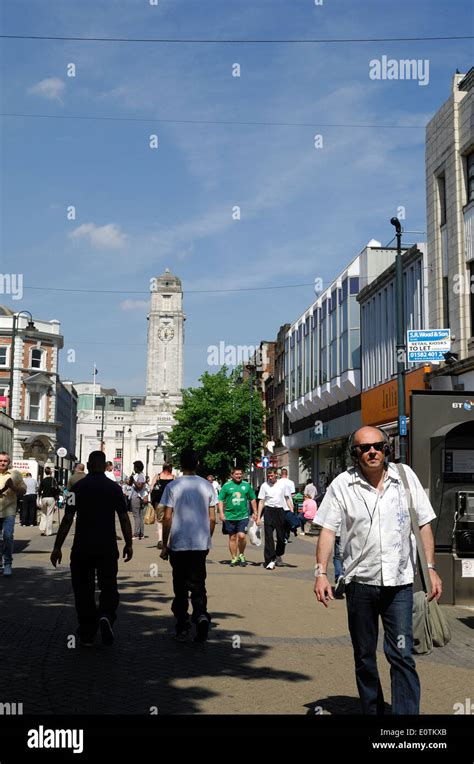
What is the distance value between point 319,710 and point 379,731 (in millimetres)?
1042

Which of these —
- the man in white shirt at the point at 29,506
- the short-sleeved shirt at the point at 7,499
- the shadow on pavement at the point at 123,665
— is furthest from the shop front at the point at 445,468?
the man in white shirt at the point at 29,506

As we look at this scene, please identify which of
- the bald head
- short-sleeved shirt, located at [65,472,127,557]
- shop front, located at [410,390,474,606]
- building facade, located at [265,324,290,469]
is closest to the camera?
the bald head

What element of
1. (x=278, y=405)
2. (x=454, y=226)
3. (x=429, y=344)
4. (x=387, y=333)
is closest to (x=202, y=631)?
(x=429, y=344)

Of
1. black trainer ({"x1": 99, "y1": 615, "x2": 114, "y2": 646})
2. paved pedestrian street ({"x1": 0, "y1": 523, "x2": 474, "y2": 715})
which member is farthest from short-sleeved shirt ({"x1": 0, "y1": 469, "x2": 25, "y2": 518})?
black trainer ({"x1": 99, "y1": 615, "x2": 114, "y2": 646})

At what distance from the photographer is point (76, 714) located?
5512mm

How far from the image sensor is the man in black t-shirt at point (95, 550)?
8.19m

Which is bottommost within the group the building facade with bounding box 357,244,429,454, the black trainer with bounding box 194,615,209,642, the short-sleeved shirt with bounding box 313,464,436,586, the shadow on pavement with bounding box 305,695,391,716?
the shadow on pavement with bounding box 305,695,391,716

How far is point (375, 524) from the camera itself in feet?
16.3

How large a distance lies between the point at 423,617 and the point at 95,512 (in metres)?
4.09

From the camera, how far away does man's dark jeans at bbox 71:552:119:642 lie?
8.16 m

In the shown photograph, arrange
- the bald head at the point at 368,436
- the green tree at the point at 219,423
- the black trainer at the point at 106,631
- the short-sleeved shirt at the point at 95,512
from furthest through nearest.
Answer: the green tree at the point at 219,423 → the short-sleeved shirt at the point at 95,512 → the black trainer at the point at 106,631 → the bald head at the point at 368,436

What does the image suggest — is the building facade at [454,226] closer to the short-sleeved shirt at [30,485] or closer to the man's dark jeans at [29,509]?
the short-sleeved shirt at [30,485]

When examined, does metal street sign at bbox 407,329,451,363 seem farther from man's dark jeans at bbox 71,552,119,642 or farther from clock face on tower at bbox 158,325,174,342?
clock face on tower at bbox 158,325,174,342

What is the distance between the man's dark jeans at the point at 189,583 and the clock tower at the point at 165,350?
496 ft
